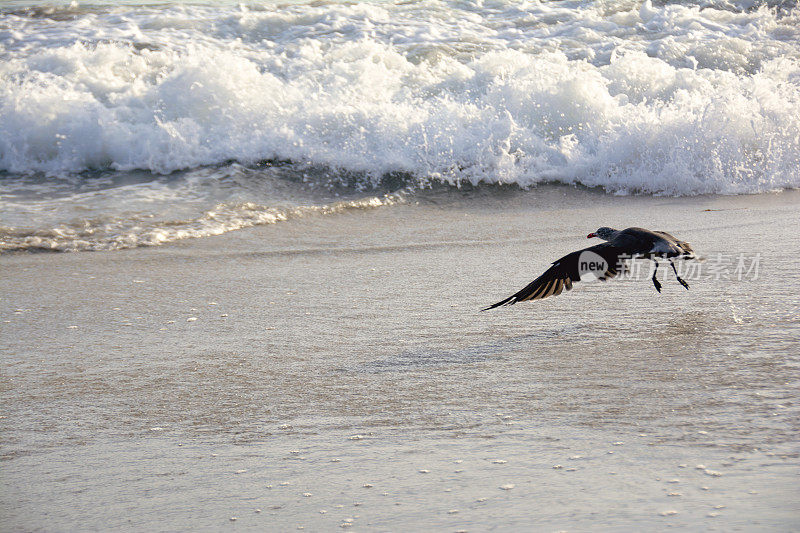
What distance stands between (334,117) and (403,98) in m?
1.19

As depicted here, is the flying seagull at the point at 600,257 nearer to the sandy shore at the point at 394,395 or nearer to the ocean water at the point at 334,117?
the sandy shore at the point at 394,395

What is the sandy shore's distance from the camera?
214 centimetres

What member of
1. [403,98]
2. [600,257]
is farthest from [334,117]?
[600,257]

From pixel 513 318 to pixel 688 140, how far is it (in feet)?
16.6

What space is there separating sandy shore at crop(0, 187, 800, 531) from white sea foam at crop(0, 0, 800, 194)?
2.79m

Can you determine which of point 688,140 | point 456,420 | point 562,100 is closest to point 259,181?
point 562,100

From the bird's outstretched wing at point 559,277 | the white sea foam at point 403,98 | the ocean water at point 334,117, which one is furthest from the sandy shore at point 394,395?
the white sea foam at point 403,98

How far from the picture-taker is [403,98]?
31.7 feet

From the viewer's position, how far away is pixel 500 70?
33.5 ft

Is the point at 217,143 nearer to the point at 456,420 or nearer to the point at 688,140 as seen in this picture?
the point at 688,140

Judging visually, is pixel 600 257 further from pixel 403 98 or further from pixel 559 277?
pixel 403 98

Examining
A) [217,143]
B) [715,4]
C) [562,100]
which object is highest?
[715,4]

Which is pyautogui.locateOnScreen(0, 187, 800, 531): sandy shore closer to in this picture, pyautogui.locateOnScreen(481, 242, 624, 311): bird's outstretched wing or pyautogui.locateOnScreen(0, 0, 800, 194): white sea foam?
pyautogui.locateOnScreen(481, 242, 624, 311): bird's outstretched wing

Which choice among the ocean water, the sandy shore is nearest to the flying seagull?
the sandy shore
